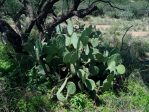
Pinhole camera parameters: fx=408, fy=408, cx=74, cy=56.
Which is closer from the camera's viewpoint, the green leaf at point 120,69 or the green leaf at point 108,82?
the green leaf at point 108,82

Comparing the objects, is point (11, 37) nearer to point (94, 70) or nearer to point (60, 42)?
point (60, 42)

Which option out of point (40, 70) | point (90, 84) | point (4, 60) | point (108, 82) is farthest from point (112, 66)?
point (4, 60)

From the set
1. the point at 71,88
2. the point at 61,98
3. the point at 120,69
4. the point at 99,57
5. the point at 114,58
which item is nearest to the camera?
the point at 61,98

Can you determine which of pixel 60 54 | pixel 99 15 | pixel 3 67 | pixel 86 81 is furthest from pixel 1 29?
pixel 99 15

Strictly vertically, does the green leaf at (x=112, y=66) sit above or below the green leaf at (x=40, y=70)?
below

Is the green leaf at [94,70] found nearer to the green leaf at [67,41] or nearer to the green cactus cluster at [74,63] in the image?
the green cactus cluster at [74,63]

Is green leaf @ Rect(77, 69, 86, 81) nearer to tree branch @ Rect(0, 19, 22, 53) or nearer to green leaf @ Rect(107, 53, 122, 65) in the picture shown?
green leaf @ Rect(107, 53, 122, 65)

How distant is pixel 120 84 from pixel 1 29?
2.72m

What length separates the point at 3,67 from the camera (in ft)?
26.2

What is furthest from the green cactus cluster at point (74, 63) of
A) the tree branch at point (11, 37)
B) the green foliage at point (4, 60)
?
the tree branch at point (11, 37)

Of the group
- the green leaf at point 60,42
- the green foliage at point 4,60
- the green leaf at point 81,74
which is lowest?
the green leaf at point 81,74

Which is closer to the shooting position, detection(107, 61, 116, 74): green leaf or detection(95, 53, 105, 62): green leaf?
detection(95, 53, 105, 62): green leaf

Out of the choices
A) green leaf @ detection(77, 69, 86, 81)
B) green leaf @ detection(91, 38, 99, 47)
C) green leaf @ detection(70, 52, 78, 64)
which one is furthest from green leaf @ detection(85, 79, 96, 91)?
green leaf @ detection(91, 38, 99, 47)

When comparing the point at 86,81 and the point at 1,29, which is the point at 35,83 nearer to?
the point at 86,81
